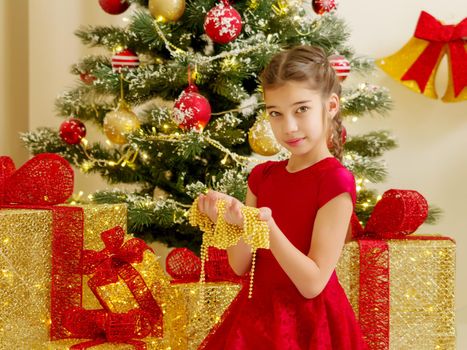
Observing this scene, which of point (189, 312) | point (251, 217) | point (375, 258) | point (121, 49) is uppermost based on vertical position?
point (121, 49)

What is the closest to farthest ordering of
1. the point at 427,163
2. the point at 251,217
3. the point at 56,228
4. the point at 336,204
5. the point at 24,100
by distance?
the point at 251,217 → the point at 336,204 → the point at 56,228 → the point at 427,163 → the point at 24,100

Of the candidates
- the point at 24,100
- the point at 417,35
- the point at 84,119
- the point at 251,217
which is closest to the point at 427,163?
the point at 417,35

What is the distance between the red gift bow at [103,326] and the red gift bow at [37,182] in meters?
0.22

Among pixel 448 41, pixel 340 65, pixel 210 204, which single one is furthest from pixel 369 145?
pixel 210 204

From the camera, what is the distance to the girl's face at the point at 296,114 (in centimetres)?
124

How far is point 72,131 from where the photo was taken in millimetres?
2197

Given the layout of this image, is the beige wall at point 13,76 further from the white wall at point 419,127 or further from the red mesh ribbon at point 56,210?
the red mesh ribbon at point 56,210

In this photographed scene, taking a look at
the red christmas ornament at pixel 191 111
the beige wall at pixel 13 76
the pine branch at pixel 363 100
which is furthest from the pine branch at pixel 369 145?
the beige wall at pixel 13 76

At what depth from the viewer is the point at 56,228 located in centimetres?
142

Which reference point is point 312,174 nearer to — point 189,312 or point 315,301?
point 315,301

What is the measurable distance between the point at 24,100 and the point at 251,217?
2.21m

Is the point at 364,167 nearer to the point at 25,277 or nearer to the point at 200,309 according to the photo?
the point at 200,309

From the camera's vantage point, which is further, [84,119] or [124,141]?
[84,119]

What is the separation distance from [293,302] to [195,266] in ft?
A: 1.25
